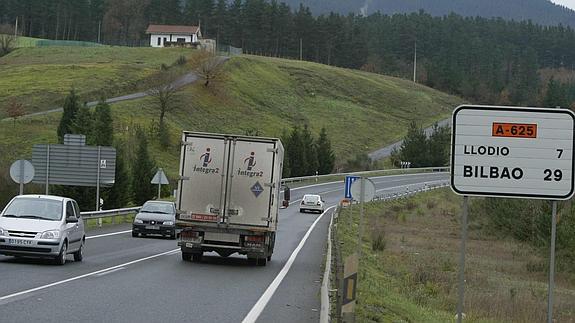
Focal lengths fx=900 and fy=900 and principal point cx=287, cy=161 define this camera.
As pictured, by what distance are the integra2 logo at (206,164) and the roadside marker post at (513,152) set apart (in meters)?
15.7

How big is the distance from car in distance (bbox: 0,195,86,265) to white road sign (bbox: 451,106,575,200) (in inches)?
567

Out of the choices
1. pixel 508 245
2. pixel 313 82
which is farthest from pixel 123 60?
pixel 508 245

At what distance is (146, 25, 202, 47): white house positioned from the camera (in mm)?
153875

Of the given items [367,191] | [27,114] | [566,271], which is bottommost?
[566,271]

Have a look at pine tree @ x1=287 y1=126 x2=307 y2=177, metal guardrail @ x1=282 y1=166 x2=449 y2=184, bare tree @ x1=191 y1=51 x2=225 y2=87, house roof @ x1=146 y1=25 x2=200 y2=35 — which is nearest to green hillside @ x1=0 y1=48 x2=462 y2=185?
bare tree @ x1=191 y1=51 x2=225 y2=87

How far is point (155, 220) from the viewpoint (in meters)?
36.4

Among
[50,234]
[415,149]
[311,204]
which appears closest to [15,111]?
[311,204]

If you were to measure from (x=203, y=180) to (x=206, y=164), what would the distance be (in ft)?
1.46

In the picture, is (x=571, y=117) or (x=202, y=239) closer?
(x=571, y=117)

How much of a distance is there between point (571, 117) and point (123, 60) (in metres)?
125

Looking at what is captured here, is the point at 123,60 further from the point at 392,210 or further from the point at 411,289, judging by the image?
the point at 411,289

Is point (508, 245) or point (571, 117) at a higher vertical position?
point (571, 117)

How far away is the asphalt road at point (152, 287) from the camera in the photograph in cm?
1411

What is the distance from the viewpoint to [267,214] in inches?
945
